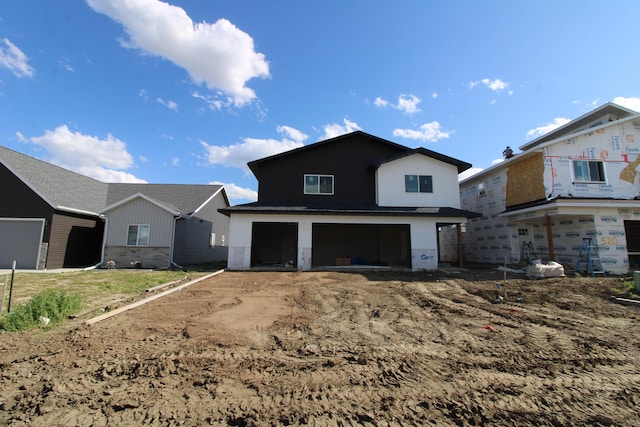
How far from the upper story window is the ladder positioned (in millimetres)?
12048

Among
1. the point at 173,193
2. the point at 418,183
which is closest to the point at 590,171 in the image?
the point at 418,183

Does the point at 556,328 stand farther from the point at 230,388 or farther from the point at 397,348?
the point at 230,388

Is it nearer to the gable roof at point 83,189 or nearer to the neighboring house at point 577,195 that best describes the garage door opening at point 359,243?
the neighboring house at point 577,195

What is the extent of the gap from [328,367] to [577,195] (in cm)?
1683

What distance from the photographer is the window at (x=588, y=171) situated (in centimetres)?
1465

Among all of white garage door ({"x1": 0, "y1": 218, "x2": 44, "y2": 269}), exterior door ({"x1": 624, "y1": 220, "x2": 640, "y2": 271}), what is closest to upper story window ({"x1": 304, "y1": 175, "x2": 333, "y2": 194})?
white garage door ({"x1": 0, "y1": 218, "x2": 44, "y2": 269})

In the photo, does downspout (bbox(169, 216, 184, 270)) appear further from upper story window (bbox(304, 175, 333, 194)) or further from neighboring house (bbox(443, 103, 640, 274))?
neighboring house (bbox(443, 103, 640, 274))

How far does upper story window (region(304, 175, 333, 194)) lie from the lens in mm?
16609

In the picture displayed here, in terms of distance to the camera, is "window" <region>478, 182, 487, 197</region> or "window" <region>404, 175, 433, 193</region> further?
"window" <region>478, 182, 487, 197</region>

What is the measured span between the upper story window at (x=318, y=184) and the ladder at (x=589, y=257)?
1205cm

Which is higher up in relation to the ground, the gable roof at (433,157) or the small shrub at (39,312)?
the gable roof at (433,157)

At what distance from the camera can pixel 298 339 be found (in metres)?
4.78

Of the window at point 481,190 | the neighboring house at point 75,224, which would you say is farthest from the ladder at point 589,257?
the neighboring house at point 75,224

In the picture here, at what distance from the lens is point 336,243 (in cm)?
1888
